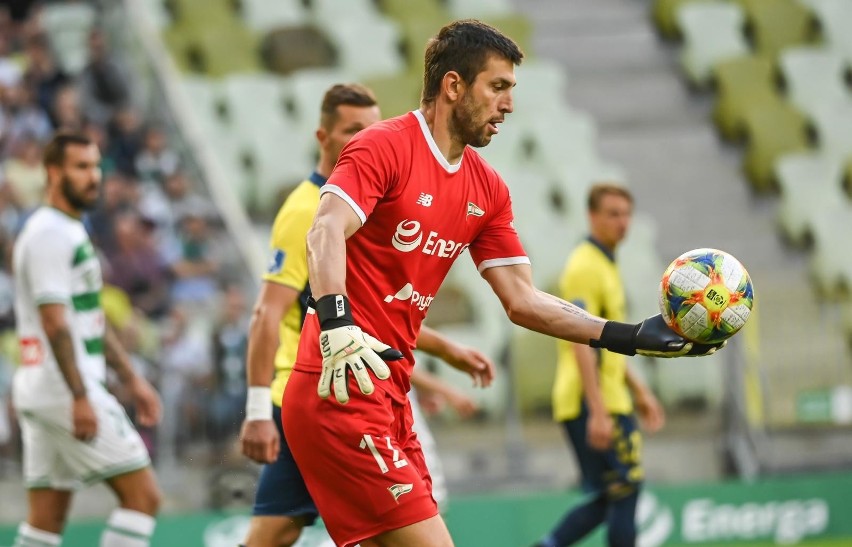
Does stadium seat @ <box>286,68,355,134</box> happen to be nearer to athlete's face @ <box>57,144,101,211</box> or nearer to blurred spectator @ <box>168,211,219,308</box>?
blurred spectator @ <box>168,211,219,308</box>

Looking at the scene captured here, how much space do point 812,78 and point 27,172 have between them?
31.3 ft

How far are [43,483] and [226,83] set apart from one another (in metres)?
9.14

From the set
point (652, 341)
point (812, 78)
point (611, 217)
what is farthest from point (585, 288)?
point (812, 78)

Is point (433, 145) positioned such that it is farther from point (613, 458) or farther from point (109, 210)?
point (109, 210)

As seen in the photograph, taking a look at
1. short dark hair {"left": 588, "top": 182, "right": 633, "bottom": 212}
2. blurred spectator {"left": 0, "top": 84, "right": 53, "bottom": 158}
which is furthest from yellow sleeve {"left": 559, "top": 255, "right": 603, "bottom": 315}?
blurred spectator {"left": 0, "top": 84, "right": 53, "bottom": 158}

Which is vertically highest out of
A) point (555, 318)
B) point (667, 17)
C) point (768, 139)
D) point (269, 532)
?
point (667, 17)

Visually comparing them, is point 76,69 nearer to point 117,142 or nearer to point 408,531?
point 117,142

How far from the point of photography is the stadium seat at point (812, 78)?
17.9 m

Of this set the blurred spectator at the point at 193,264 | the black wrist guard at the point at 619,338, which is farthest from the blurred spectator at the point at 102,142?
the black wrist guard at the point at 619,338

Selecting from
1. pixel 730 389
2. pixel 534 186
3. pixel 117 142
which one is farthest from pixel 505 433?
pixel 117 142

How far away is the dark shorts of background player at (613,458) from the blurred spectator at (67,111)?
7.34 meters

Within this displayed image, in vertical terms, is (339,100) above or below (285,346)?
above

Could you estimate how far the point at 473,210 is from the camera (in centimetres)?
563

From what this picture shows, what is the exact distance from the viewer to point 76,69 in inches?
658
